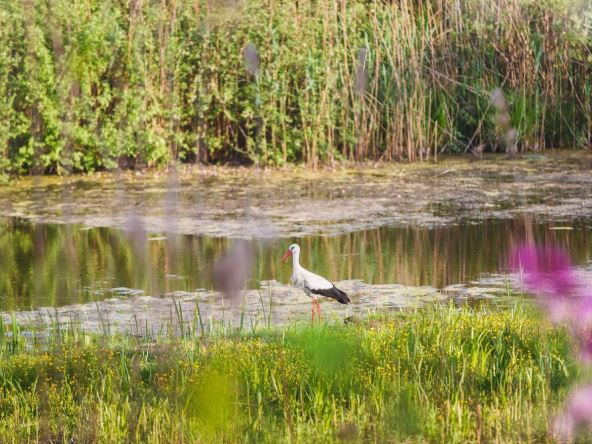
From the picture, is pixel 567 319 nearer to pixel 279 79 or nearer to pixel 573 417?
pixel 573 417

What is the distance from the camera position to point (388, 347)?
233 inches

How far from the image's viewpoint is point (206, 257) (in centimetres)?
1023

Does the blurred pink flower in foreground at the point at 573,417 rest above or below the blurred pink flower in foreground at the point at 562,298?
below

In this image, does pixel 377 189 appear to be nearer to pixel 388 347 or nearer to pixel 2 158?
pixel 2 158

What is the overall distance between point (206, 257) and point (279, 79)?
5.27 m

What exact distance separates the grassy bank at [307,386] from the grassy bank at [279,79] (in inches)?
325

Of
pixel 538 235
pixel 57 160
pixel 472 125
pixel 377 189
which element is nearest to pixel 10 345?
pixel 538 235

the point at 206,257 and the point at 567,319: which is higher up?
the point at 567,319

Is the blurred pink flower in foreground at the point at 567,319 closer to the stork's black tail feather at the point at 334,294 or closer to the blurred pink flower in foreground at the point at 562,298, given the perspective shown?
the blurred pink flower in foreground at the point at 562,298

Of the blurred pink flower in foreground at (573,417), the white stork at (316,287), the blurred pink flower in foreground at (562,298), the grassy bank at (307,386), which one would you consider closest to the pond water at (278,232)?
the white stork at (316,287)

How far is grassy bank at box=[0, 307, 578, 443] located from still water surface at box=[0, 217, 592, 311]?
8.30ft

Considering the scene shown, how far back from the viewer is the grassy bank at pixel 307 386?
4.94 meters

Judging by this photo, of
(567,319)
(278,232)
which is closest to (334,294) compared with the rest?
(567,319)

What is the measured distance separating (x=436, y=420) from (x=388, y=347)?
973mm
